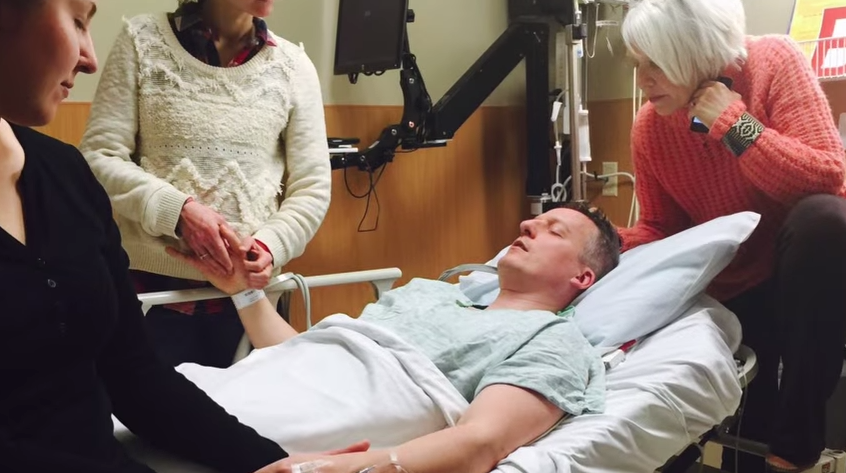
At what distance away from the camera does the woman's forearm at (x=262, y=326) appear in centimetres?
165

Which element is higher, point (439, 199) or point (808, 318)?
point (808, 318)

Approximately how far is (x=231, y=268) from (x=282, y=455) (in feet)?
2.10

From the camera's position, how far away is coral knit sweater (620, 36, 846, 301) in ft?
5.21

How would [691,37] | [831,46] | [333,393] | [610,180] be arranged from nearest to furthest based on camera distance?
[333,393] → [691,37] → [831,46] → [610,180]

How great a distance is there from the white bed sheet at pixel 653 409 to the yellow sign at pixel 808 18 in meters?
1.44

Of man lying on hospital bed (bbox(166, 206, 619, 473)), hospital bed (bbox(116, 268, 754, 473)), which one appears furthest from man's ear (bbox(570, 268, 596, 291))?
hospital bed (bbox(116, 268, 754, 473))

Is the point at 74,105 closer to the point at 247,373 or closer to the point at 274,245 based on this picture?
the point at 274,245

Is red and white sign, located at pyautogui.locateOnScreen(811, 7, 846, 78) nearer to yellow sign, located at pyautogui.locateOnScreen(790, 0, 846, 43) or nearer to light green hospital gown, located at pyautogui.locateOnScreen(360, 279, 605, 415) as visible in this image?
yellow sign, located at pyautogui.locateOnScreen(790, 0, 846, 43)

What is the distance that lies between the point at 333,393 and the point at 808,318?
99 cm

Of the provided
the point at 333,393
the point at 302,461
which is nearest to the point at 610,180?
the point at 333,393

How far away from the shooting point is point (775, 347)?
178 centimetres

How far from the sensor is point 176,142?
5.66 ft

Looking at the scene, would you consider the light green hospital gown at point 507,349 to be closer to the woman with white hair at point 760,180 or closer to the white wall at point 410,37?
the woman with white hair at point 760,180

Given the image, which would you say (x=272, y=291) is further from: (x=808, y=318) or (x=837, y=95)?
(x=837, y=95)
